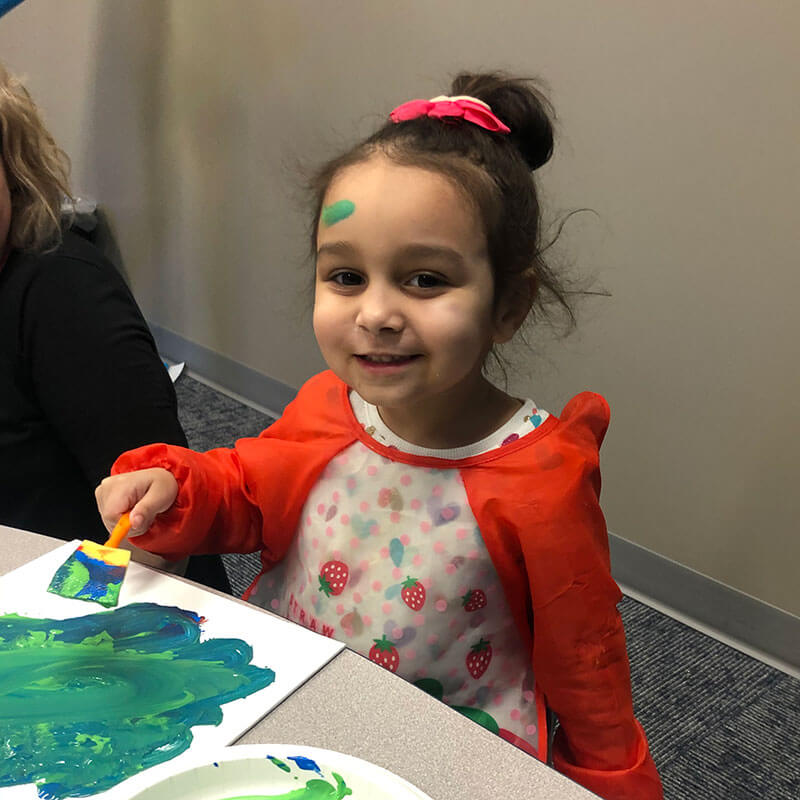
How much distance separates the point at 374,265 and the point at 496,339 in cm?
14

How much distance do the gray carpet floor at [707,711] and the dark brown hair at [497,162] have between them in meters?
0.84

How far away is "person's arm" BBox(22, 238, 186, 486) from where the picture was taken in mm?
988

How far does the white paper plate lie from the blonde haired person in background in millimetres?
559

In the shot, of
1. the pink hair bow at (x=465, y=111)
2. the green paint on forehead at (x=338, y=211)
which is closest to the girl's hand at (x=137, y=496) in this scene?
the green paint on forehead at (x=338, y=211)

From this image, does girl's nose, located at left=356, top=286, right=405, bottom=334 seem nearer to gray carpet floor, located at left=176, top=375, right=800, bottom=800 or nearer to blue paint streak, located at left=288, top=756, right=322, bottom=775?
blue paint streak, located at left=288, top=756, right=322, bottom=775

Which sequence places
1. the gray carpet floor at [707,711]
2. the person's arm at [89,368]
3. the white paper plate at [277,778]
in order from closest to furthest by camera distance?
1. the white paper plate at [277,778]
2. the person's arm at [89,368]
3. the gray carpet floor at [707,711]

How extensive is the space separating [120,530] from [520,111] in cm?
49

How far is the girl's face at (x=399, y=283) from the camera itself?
2.11 ft

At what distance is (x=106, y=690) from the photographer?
544 millimetres

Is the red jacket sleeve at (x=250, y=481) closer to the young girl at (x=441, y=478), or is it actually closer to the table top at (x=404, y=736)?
the young girl at (x=441, y=478)

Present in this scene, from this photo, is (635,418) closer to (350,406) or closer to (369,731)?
(350,406)

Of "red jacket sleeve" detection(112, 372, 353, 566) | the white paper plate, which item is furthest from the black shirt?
the white paper plate

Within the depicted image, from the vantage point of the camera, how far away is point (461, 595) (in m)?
0.71

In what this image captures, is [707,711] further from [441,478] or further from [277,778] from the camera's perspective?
[277,778]
